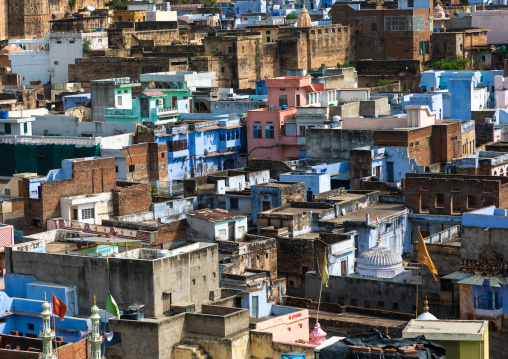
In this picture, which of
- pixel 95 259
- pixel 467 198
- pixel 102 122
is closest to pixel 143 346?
pixel 95 259

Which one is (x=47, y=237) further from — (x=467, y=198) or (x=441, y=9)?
(x=441, y=9)

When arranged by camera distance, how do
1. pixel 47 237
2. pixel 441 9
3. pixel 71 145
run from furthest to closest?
pixel 441 9 < pixel 71 145 < pixel 47 237

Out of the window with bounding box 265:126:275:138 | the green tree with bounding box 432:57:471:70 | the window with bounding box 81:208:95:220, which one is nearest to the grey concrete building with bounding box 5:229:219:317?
the window with bounding box 81:208:95:220

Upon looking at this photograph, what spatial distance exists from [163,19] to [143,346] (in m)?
76.8

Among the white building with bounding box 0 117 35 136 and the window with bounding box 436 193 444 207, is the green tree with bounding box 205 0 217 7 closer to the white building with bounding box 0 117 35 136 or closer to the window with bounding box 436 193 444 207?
the white building with bounding box 0 117 35 136

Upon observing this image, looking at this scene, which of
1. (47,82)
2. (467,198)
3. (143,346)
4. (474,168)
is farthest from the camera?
(47,82)

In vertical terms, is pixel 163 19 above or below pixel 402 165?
above

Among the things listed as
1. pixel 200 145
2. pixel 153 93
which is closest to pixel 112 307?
pixel 200 145

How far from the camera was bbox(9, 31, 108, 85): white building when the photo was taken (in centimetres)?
9225

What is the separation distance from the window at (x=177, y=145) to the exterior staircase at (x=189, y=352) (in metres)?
29.4

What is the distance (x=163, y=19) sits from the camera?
364ft

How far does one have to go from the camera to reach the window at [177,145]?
215ft

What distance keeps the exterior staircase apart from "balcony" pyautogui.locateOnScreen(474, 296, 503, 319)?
983 centimetres

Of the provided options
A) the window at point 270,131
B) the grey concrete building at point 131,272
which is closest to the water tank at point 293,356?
the grey concrete building at point 131,272
